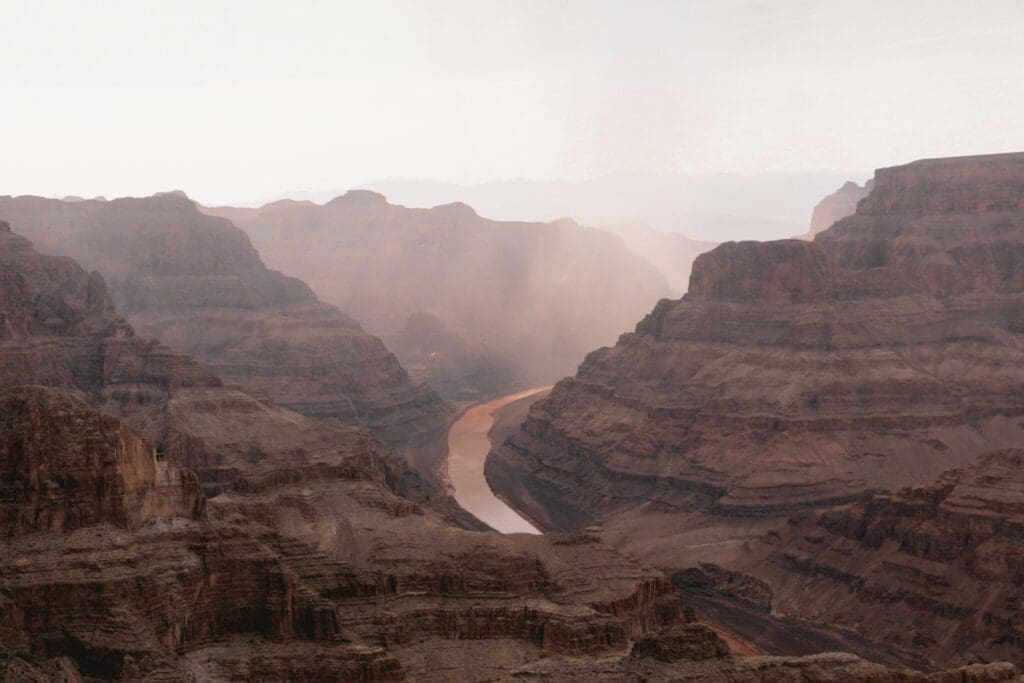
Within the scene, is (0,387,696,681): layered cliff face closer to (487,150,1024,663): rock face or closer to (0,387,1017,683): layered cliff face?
(0,387,1017,683): layered cliff face

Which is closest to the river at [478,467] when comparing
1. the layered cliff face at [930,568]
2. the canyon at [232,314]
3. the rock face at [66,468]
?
the canyon at [232,314]

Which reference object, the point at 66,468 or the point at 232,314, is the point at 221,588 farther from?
the point at 232,314

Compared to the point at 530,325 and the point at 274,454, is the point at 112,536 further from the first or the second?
the point at 530,325

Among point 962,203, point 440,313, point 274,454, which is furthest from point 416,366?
point 274,454

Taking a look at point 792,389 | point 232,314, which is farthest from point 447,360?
point 792,389

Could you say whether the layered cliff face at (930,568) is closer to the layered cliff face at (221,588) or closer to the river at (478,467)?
the layered cliff face at (221,588)

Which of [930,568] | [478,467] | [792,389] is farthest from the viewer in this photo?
[478,467]

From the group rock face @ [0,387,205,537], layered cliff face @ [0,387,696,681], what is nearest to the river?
layered cliff face @ [0,387,696,681]
